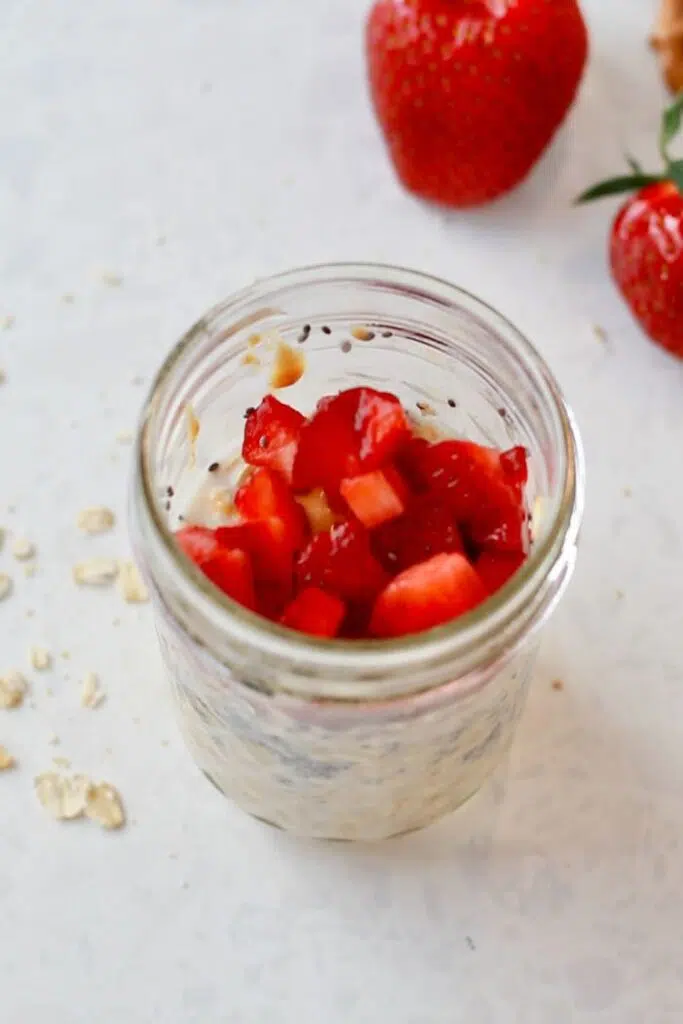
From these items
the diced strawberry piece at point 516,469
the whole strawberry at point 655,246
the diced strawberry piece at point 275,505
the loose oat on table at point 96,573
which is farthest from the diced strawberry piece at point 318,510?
the whole strawberry at point 655,246

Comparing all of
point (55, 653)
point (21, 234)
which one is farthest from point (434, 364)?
point (21, 234)

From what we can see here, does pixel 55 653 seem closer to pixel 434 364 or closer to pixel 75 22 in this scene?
pixel 434 364

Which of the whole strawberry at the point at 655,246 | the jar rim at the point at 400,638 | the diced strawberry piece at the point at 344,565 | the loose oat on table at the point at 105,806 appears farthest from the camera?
the whole strawberry at the point at 655,246

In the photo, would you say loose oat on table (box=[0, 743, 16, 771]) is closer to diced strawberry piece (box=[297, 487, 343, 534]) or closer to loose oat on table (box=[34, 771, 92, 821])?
loose oat on table (box=[34, 771, 92, 821])

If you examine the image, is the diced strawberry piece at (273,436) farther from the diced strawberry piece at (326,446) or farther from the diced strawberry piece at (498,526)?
→ the diced strawberry piece at (498,526)

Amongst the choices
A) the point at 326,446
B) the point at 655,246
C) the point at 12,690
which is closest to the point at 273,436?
the point at 326,446

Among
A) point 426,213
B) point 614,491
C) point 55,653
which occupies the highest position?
point 426,213
